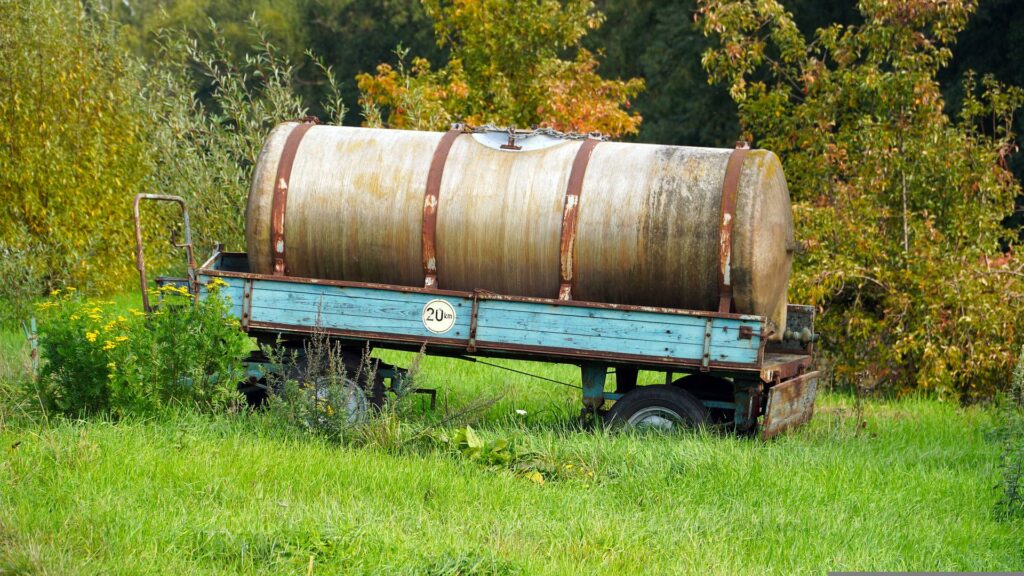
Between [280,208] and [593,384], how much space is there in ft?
9.01

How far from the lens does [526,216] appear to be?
9000 mm

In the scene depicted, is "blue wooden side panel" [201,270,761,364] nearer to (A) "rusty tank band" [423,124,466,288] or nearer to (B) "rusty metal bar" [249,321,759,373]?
(B) "rusty metal bar" [249,321,759,373]

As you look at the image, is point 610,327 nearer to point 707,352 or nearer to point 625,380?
point 707,352

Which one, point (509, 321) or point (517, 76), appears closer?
point (509, 321)

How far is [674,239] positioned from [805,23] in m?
23.2

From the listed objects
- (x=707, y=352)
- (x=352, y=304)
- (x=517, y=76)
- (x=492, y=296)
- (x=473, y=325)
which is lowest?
(x=707, y=352)

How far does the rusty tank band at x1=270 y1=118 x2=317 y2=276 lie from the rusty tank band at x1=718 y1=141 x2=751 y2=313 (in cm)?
331

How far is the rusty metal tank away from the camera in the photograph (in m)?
8.74

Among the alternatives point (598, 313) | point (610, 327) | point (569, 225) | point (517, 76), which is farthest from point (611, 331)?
point (517, 76)

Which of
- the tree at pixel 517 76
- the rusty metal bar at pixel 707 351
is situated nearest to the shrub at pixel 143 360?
the rusty metal bar at pixel 707 351

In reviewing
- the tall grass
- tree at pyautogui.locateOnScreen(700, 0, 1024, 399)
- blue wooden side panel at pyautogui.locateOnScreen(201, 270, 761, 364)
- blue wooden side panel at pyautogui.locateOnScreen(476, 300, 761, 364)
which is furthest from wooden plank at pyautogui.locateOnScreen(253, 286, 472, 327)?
tree at pyautogui.locateOnScreen(700, 0, 1024, 399)

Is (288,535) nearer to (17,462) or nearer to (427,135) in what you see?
(17,462)

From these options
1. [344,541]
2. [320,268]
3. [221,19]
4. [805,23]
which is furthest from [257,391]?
[221,19]

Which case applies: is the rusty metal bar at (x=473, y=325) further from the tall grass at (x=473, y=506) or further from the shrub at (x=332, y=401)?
the tall grass at (x=473, y=506)
